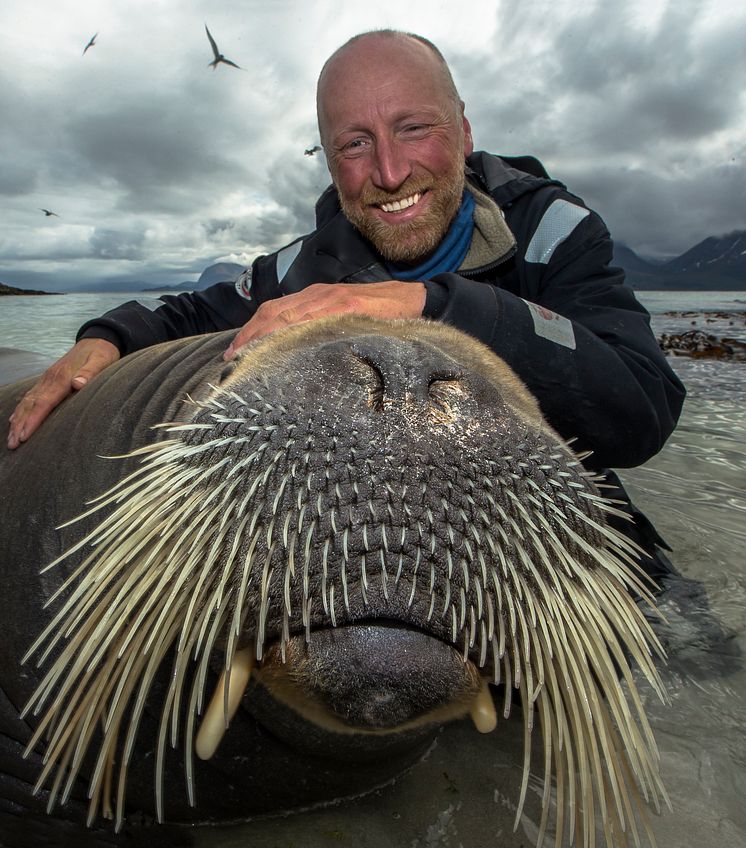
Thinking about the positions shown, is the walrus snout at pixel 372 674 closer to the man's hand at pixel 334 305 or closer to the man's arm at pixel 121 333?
the man's hand at pixel 334 305

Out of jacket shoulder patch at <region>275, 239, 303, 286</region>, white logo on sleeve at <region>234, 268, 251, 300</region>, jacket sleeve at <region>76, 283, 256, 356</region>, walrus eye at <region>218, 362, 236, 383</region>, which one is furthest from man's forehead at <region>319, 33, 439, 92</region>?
walrus eye at <region>218, 362, 236, 383</region>

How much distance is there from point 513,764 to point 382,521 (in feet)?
6.28

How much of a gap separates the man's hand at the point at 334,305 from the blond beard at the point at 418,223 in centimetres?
183

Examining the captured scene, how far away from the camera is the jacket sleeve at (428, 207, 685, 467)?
104 inches

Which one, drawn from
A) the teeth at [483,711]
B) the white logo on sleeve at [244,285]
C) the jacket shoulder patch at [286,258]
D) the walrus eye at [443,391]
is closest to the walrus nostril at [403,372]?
the walrus eye at [443,391]

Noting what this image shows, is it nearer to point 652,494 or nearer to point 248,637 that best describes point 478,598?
point 248,637

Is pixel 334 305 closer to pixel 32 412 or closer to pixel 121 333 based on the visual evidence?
pixel 32 412

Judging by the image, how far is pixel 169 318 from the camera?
4488 mm

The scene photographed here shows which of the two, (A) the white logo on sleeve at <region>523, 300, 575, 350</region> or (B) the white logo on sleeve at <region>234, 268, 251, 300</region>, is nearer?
(A) the white logo on sleeve at <region>523, 300, 575, 350</region>

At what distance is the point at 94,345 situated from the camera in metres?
3.68

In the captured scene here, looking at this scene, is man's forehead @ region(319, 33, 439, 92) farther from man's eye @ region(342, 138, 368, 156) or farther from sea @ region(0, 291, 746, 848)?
sea @ region(0, 291, 746, 848)

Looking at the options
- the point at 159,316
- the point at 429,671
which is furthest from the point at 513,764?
the point at 159,316

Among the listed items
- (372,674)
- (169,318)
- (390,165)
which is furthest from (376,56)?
(372,674)

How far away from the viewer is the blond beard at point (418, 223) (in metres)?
4.32
